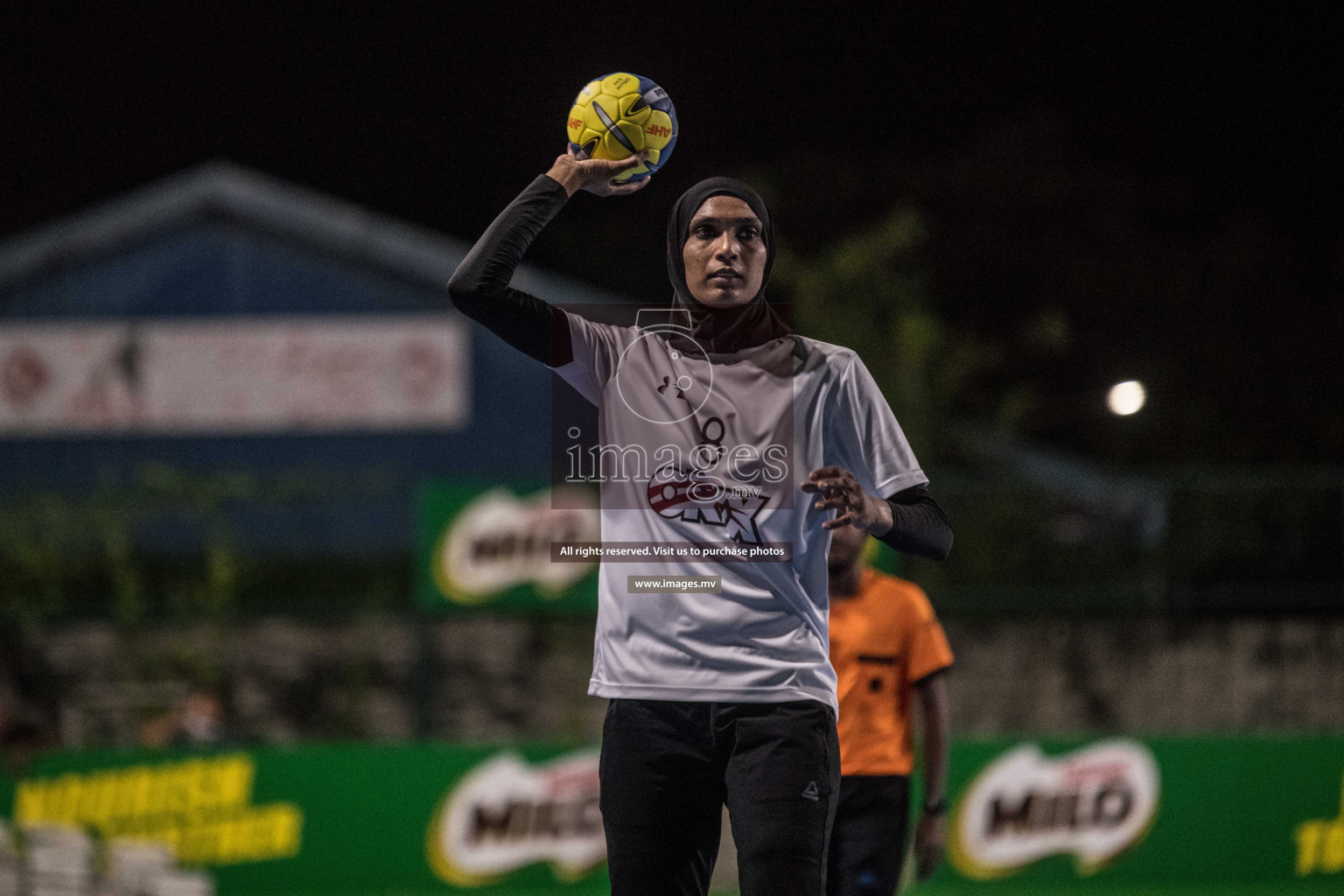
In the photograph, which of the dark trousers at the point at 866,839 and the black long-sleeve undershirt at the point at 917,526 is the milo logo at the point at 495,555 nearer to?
the dark trousers at the point at 866,839

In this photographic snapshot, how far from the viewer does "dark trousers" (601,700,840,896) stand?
2934mm

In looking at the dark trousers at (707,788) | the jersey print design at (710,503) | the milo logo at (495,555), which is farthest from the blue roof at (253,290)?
the dark trousers at (707,788)

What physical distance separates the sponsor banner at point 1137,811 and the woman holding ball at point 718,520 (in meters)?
7.19

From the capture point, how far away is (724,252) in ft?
10.4

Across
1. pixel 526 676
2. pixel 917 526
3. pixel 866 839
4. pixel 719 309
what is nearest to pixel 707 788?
pixel 917 526

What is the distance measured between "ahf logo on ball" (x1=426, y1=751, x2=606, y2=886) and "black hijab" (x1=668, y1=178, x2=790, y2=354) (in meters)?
7.13

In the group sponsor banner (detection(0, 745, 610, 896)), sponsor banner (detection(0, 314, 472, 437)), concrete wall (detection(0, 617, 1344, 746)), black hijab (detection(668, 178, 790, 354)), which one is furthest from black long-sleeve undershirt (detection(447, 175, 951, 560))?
sponsor banner (detection(0, 314, 472, 437))

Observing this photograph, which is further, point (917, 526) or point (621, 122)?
point (621, 122)

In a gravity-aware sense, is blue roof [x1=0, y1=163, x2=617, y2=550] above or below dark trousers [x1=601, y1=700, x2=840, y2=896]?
above

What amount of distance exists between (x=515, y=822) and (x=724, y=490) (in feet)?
24.3

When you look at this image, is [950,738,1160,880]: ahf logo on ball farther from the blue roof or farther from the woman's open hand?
the blue roof

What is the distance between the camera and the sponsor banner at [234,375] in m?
17.7

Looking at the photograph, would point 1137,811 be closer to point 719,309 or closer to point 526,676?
point 526,676

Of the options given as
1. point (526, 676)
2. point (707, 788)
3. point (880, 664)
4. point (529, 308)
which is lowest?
point (526, 676)
